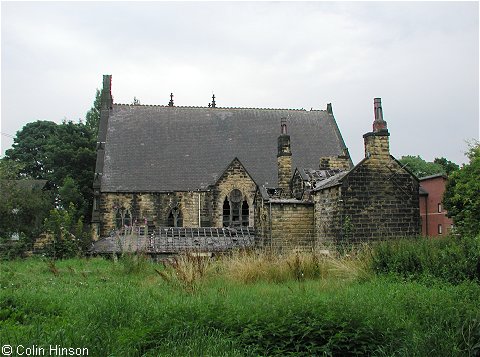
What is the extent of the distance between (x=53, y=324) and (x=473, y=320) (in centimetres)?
610

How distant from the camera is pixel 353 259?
45.4ft

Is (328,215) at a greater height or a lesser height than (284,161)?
lesser

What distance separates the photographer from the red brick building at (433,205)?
46.2m

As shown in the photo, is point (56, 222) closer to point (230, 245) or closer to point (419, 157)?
point (230, 245)

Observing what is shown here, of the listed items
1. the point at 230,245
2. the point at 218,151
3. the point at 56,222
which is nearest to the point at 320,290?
the point at 230,245

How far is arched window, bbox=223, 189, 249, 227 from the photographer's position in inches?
1217

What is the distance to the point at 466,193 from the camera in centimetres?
3391

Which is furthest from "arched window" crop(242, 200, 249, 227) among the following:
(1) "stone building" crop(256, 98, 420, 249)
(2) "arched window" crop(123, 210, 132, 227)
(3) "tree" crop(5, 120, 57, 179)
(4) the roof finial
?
(3) "tree" crop(5, 120, 57, 179)

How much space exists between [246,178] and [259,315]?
2333 cm

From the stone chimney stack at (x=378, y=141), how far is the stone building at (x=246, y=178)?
34 millimetres

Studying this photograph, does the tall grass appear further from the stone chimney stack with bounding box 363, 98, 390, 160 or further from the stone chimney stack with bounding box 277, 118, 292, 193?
Answer: the stone chimney stack with bounding box 277, 118, 292, 193

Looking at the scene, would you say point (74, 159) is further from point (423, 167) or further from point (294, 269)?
point (423, 167)

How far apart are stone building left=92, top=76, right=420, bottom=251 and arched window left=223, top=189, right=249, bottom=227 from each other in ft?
0.20

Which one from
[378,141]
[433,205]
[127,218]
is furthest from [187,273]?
[433,205]
